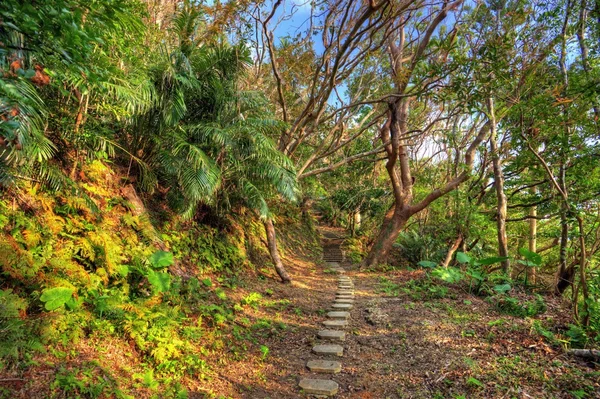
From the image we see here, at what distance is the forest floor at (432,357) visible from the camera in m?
2.98

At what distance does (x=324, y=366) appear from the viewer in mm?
3615

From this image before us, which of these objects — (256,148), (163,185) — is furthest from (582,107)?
(163,185)

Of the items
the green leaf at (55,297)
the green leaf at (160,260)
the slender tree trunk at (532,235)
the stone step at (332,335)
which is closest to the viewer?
the green leaf at (55,297)

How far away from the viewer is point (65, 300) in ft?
8.92

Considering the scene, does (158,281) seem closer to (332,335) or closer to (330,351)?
(330,351)

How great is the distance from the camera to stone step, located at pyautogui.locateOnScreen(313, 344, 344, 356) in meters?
3.98

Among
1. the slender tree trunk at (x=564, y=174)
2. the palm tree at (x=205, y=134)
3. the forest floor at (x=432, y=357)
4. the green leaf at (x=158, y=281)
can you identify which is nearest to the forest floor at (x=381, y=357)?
the forest floor at (x=432, y=357)

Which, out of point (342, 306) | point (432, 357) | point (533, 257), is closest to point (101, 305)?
point (432, 357)

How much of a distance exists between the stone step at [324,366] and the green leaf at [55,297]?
2.58 metres

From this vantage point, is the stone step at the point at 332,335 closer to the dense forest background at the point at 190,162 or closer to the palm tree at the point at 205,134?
the dense forest background at the point at 190,162

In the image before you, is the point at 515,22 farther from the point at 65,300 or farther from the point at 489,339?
the point at 65,300

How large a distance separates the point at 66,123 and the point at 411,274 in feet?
27.6

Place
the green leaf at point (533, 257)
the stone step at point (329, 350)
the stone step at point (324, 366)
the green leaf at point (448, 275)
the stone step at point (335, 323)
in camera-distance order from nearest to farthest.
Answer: the stone step at point (324, 366), the stone step at point (329, 350), the stone step at point (335, 323), the green leaf at point (533, 257), the green leaf at point (448, 275)

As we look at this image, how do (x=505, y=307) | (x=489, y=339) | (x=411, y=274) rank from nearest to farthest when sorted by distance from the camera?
(x=489, y=339)
(x=505, y=307)
(x=411, y=274)
